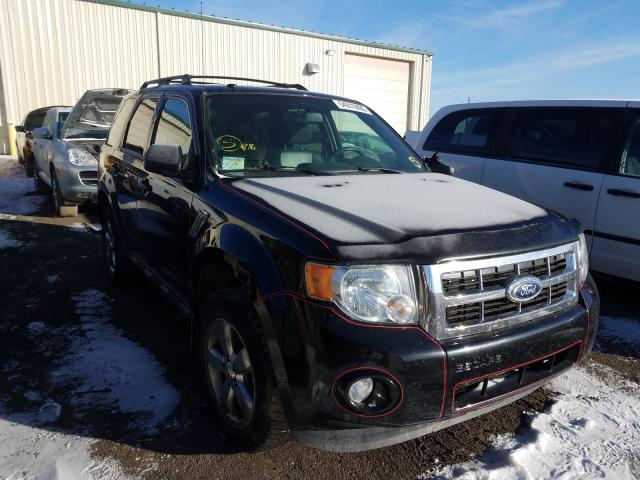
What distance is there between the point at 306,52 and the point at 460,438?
60.6ft

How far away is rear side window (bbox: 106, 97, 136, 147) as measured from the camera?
441 cm

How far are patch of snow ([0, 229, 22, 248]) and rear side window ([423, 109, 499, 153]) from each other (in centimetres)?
510

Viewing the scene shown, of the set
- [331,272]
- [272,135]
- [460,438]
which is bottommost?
[460,438]

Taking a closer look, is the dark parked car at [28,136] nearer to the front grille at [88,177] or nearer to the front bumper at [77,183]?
the front bumper at [77,183]

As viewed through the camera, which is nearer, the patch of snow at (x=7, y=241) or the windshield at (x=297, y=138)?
the windshield at (x=297, y=138)

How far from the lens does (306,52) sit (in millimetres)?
19078

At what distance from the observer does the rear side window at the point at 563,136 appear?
4.45 meters

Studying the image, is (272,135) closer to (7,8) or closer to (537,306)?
(537,306)

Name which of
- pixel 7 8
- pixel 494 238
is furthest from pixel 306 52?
pixel 494 238

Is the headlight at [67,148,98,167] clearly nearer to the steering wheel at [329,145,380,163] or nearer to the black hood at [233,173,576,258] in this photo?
the steering wheel at [329,145,380,163]

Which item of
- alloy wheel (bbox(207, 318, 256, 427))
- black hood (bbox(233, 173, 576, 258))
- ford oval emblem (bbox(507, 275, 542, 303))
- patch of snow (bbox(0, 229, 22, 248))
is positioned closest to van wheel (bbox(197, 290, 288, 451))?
alloy wheel (bbox(207, 318, 256, 427))

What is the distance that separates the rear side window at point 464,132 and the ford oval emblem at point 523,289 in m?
3.41

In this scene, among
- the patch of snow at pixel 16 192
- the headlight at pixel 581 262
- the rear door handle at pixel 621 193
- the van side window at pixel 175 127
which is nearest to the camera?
the headlight at pixel 581 262

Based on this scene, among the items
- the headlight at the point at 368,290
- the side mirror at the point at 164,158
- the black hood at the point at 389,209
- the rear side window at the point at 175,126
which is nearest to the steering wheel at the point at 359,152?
the black hood at the point at 389,209
